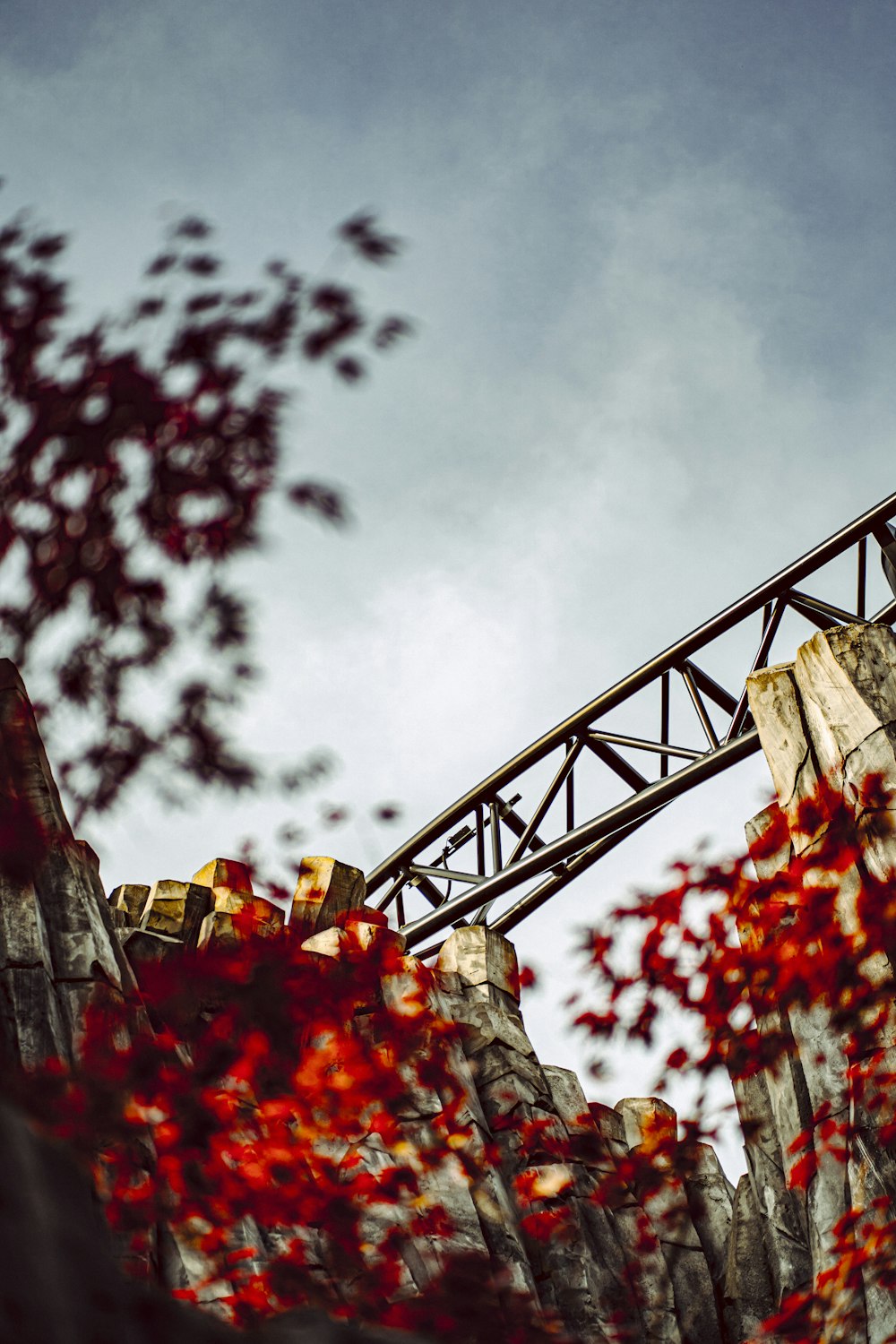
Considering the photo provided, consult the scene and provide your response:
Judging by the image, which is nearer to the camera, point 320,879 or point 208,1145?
point 208,1145

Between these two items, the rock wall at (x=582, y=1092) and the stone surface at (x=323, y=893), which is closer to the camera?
the rock wall at (x=582, y=1092)

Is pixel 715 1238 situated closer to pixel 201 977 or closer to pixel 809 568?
pixel 201 977

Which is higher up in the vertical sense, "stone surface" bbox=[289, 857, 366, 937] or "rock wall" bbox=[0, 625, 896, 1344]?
"stone surface" bbox=[289, 857, 366, 937]

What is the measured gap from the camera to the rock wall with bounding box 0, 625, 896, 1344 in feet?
19.0

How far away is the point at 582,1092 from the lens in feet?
28.0

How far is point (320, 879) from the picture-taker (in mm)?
8953

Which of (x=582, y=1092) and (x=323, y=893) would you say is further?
(x=323, y=893)

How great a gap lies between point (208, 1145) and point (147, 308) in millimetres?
4657

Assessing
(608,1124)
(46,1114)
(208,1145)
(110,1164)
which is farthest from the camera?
(608,1124)

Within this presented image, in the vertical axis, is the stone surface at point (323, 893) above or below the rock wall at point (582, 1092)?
above

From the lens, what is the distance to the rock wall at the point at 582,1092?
5.80 m

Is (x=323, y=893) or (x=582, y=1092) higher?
(x=323, y=893)

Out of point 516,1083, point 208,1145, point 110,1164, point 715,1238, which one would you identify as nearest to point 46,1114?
point 110,1164

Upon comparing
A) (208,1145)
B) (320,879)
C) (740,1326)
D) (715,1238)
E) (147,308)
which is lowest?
(740,1326)
